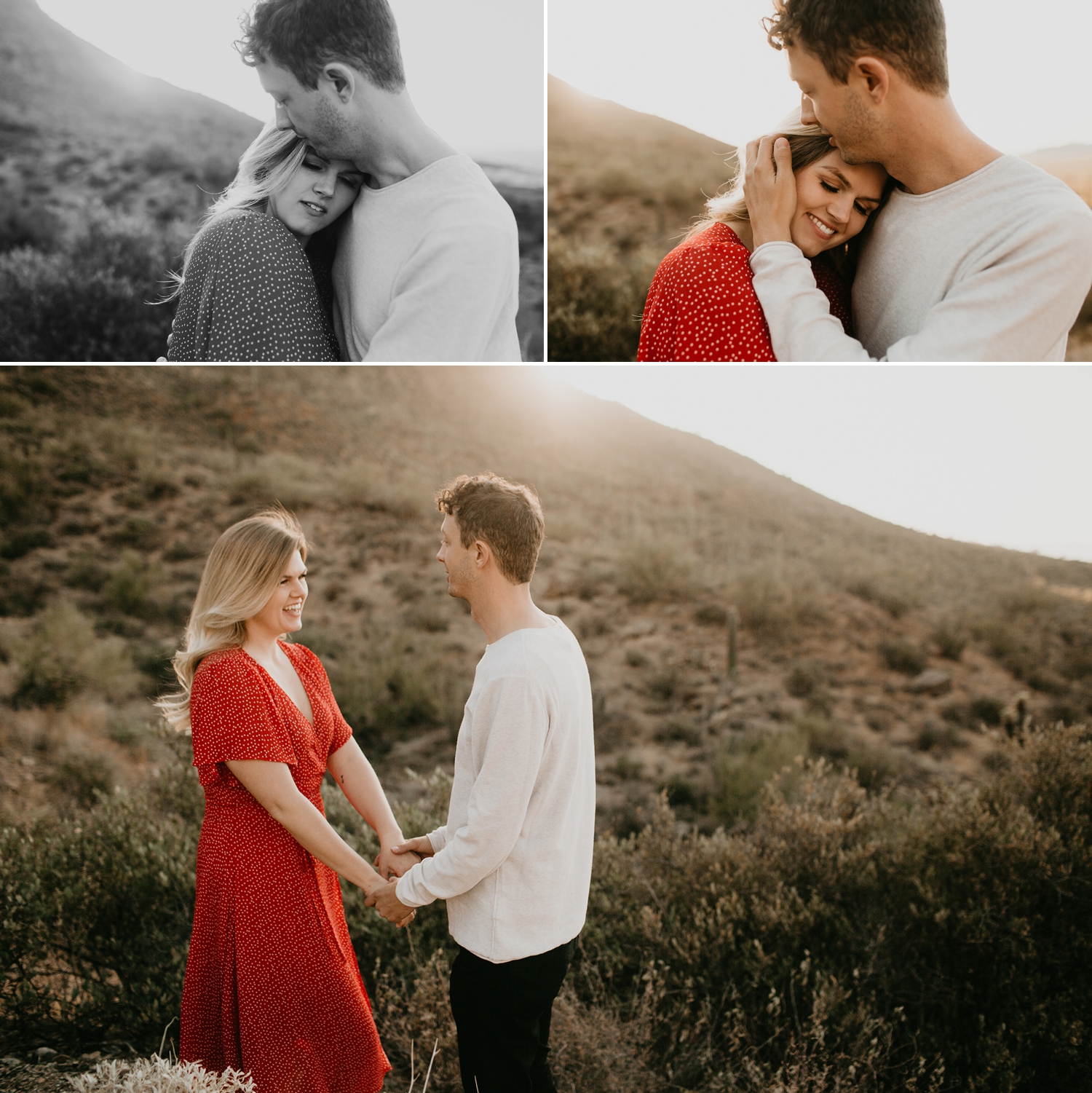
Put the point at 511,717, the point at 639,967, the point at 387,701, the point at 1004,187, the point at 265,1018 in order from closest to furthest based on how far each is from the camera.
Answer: the point at 511,717 → the point at 265,1018 → the point at 1004,187 → the point at 639,967 → the point at 387,701

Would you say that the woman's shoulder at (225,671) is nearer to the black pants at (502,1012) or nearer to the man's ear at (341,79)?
the black pants at (502,1012)

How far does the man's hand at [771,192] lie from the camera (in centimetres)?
231

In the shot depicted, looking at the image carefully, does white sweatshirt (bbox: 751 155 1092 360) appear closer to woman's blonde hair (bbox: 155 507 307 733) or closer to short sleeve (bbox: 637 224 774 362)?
short sleeve (bbox: 637 224 774 362)

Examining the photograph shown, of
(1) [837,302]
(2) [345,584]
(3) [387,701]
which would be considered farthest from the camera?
(2) [345,584]

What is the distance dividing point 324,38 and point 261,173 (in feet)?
1.49

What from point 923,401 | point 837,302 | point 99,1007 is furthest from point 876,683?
point 99,1007

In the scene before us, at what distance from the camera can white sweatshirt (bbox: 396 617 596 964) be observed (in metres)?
1.46

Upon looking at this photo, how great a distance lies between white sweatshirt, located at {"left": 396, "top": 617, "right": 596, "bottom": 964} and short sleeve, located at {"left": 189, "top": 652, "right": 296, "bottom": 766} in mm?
382

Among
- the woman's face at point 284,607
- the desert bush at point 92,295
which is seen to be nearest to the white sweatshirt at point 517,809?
the woman's face at point 284,607

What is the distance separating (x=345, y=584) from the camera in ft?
15.3

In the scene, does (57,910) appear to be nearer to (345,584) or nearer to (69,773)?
(69,773)

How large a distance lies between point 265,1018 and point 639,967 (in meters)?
1.78

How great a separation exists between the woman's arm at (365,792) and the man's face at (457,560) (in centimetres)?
60

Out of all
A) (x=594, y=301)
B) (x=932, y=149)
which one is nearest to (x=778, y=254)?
(x=932, y=149)
